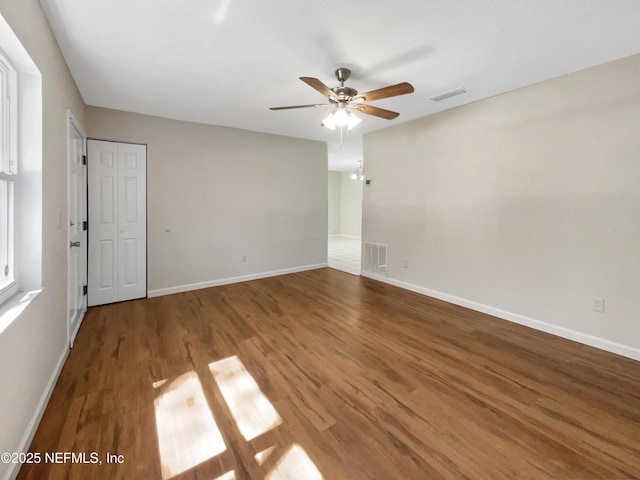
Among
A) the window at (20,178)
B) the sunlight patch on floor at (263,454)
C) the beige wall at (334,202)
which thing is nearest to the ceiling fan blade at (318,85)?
the window at (20,178)

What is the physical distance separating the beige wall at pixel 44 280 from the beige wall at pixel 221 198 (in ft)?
4.53

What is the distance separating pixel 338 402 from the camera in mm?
1900

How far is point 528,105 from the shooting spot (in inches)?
119

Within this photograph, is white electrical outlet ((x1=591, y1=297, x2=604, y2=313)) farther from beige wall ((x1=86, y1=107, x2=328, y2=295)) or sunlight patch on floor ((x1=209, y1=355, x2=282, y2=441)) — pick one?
beige wall ((x1=86, y1=107, x2=328, y2=295))

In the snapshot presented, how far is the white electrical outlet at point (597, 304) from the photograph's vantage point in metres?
2.63

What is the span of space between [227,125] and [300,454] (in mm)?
4314

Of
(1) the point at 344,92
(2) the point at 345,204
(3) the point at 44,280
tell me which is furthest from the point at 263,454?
(2) the point at 345,204

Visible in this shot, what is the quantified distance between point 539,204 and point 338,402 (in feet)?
9.27

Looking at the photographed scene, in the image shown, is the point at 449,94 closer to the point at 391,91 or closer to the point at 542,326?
the point at 391,91

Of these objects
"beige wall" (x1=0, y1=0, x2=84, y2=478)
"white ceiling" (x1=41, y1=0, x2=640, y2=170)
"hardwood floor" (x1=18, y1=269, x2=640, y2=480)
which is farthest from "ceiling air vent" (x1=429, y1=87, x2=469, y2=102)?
"beige wall" (x1=0, y1=0, x2=84, y2=478)

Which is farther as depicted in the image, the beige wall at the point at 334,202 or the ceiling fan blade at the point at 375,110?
the beige wall at the point at 334,202

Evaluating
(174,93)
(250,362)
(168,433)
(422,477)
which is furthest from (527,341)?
(174,93)

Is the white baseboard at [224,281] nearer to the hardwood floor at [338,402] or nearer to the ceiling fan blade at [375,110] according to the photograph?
the hardwood floor at [338,402]

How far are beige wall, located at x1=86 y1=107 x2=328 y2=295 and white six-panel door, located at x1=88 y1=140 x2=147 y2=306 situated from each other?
4.3 inches
